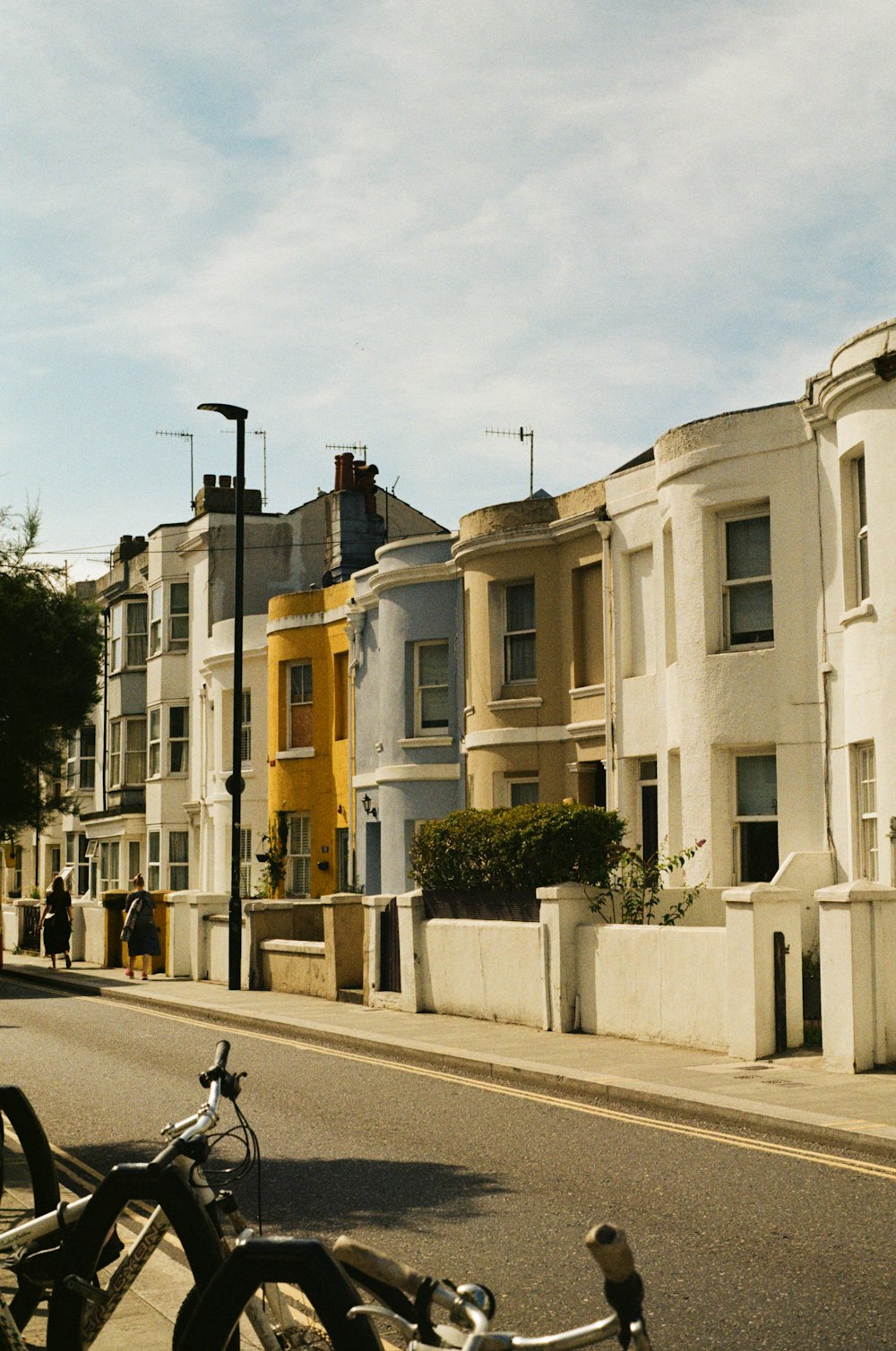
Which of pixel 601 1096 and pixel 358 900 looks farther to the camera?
pixel 358 900

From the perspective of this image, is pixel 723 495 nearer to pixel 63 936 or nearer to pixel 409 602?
pixel 409 602

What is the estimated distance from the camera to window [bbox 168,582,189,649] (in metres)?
44.5

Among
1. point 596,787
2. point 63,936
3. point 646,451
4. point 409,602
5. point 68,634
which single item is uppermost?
point 646,451

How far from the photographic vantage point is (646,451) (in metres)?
31.4

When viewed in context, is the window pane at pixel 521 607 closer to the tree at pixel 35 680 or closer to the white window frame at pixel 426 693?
the white window frame at pixel 426 693

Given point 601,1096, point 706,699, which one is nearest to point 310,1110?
point 601,1096

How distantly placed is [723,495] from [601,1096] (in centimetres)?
1012

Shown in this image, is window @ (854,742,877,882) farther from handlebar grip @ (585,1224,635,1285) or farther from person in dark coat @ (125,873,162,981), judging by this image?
handlebar grip @ (585,1224,635,1285)

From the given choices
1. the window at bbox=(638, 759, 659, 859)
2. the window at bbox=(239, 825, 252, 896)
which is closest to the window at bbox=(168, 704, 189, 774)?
the window at bbox=(239, 825, 252, 896)

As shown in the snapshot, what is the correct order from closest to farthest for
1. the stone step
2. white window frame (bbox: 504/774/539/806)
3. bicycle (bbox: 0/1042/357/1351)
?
1. bicycle (bbox: 0/1042/357/1351)
2. the stone step
3. white window frame (bbox: 504/774/539/806)

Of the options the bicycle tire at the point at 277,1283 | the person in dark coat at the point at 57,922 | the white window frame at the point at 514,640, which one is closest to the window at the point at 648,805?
the white window frame at the point at 514,640

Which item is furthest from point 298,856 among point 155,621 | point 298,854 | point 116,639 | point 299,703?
point 116,639

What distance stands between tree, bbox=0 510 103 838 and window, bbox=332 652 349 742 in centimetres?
1687

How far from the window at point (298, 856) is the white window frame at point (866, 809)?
1946 centimetres
